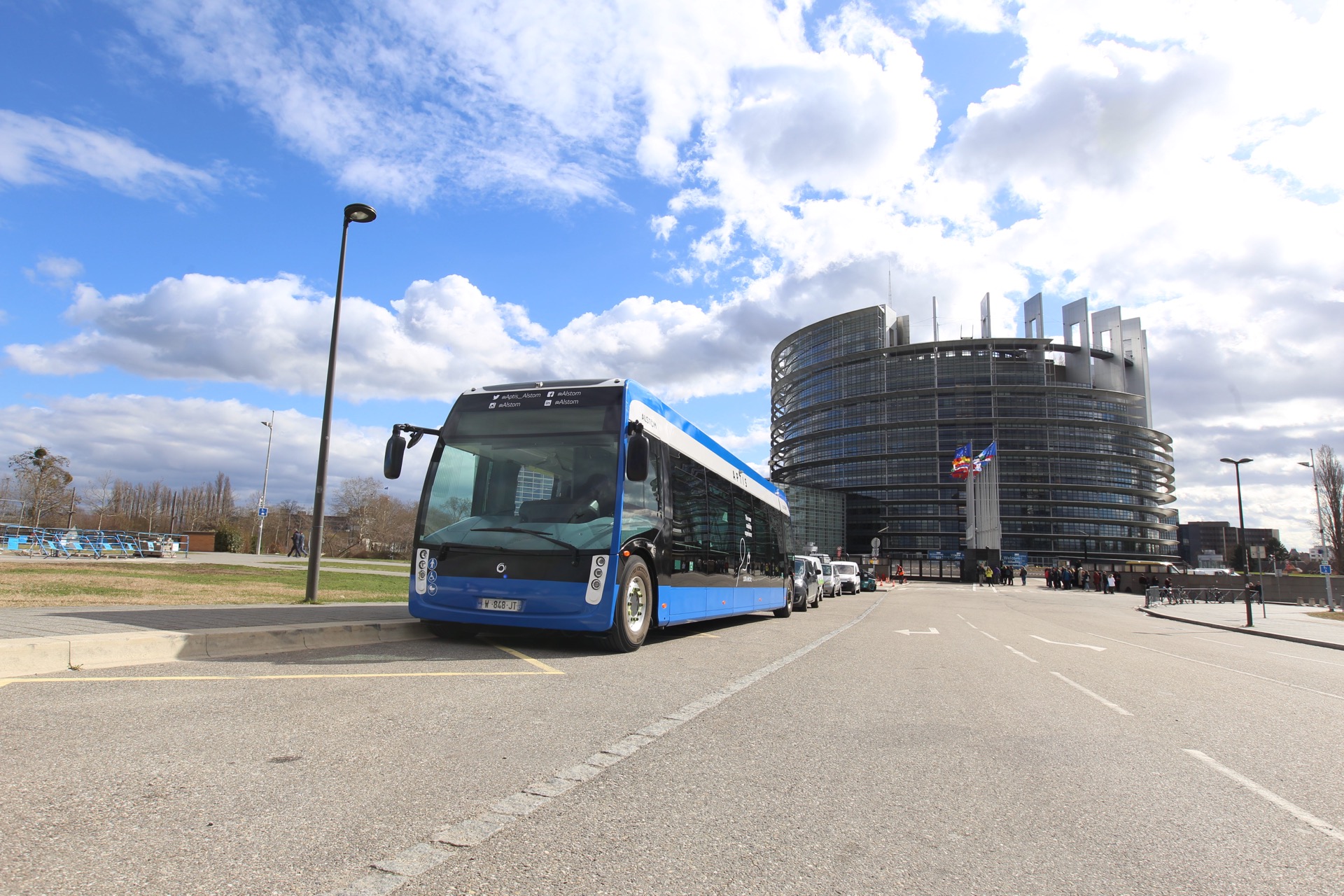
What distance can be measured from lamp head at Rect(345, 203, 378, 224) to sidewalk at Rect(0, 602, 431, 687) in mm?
6841

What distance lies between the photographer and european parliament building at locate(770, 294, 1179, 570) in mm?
120125

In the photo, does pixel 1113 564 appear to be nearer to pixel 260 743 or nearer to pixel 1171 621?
pixel 1171 621

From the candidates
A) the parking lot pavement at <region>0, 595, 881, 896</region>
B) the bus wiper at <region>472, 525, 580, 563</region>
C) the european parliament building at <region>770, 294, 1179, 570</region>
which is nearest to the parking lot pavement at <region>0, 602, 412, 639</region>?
the parking lot pavement at <region>0, 595, 881, 896</region>

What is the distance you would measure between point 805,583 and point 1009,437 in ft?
356

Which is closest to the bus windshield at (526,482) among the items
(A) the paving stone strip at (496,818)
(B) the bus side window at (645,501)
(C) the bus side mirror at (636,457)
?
(B) the bus side window at (645,501)

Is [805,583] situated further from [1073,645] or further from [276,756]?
[276,756]

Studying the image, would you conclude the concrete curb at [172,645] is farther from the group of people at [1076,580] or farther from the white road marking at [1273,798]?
the group of people at [1076,580]

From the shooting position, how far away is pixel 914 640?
13.9 meters

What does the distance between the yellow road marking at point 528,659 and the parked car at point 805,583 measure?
42.4 ft

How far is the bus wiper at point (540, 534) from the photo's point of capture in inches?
348

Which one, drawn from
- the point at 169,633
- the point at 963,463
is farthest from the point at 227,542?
the point at 963,463

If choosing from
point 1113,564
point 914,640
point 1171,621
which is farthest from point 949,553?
point 914,640

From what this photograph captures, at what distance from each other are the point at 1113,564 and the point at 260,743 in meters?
134

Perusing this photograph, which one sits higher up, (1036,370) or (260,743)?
(1036,370)
